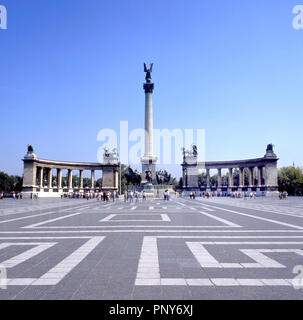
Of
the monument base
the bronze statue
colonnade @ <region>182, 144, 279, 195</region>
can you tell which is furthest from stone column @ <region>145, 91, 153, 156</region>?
colonnade @ <region>182, 144, 279, 195</region>

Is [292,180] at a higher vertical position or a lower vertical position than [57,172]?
lower

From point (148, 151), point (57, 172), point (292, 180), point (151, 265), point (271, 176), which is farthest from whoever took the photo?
point (292, 180)

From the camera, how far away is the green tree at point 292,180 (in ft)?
340

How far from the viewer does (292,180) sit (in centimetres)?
10506

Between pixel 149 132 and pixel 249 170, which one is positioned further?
pixel 249 170

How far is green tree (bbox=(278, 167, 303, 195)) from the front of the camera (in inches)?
4085

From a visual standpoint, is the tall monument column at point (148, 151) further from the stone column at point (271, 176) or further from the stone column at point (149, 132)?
the stone column at point (271, 176)

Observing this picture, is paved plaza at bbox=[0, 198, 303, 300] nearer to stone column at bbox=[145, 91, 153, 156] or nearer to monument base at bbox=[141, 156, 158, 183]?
monument base at bbox=[141, 156, 158, 183]

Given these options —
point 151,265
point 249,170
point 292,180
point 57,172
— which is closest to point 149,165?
point 57,172

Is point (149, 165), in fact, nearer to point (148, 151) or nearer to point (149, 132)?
point (148, 151)

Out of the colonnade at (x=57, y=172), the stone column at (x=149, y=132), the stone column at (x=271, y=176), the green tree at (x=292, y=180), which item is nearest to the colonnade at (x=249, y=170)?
the stone column at (x=271, y=176)

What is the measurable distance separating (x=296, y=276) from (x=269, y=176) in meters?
84.9
